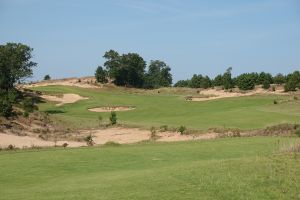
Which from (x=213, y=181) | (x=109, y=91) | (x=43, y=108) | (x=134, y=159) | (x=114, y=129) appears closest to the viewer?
(x=213, y=181)

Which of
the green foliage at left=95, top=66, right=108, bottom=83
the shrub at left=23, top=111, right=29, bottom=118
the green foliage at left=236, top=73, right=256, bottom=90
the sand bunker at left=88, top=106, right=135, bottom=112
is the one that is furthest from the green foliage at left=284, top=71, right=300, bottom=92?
the shrub at left=23, top=111, right=29, bottom=118

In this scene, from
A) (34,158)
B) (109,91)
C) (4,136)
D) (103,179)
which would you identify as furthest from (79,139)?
(109,91)

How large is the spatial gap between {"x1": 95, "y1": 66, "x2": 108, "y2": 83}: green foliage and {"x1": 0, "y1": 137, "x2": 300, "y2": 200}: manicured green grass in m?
71.3

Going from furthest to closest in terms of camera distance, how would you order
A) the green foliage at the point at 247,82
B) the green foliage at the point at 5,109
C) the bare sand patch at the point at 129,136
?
the green foliage at the point at 247,82
the green foliage at the point at 5,109
the bare sand patch at the point at 129,136

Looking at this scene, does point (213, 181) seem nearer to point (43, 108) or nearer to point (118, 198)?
point (118, 198)

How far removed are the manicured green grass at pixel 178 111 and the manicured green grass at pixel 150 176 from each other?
2093cm

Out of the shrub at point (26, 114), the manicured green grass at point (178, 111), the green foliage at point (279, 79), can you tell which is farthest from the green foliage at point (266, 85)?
the shrub at point (26, 114)

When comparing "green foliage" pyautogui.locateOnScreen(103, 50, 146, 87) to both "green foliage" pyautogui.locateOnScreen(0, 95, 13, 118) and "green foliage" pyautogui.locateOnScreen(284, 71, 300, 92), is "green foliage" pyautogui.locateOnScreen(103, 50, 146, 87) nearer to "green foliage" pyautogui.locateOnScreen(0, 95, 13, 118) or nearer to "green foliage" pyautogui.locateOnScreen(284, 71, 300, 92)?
"green foliage" pyautogui.locateOnScreen(284, 71, 300, 92)

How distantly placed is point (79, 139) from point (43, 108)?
2887 cm

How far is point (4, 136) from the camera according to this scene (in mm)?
34125

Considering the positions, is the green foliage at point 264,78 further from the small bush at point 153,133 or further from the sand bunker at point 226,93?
the small bush at point 153,133

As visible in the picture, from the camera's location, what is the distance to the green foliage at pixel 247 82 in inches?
3177

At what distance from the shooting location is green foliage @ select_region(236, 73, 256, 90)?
80.7 meters

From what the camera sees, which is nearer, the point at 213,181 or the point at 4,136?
the point at 213,181
